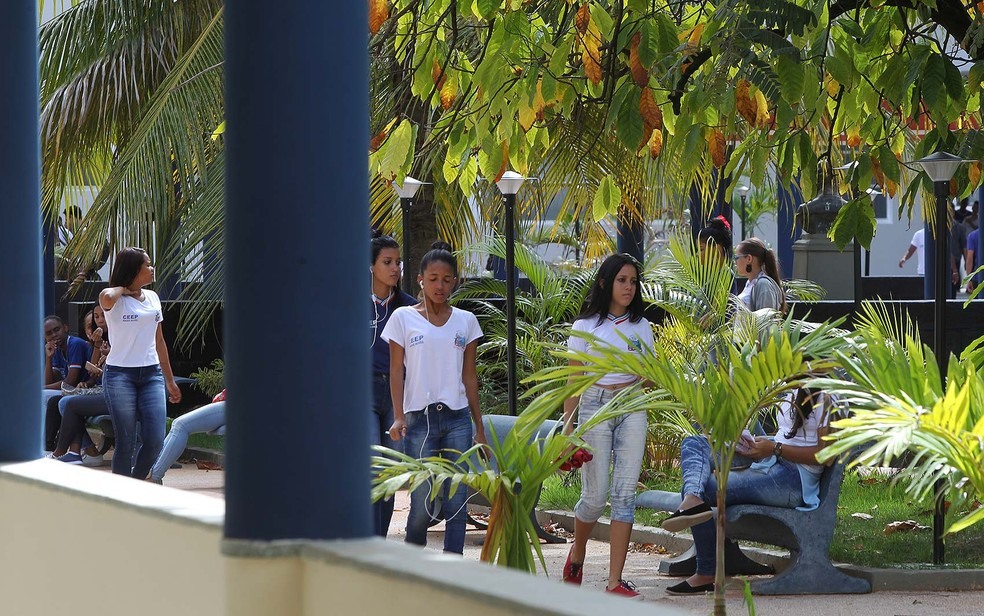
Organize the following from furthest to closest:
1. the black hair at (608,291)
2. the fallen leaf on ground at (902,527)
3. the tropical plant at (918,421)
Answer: the fallen leaf on ground at (902,527), the black hair at (608,291), the tropical plant at (918,421)

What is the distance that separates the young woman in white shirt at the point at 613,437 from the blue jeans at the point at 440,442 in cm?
56

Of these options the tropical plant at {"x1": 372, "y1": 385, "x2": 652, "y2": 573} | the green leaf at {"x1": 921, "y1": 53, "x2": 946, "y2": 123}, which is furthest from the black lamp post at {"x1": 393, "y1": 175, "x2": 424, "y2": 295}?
the tropical plant at {"x1": 372, "y1": 385, "x2": 652, "y2": 573}

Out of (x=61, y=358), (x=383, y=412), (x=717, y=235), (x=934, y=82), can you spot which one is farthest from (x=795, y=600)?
(x=61, y=358)

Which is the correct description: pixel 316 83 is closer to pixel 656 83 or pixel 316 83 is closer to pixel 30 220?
pixel 30 220

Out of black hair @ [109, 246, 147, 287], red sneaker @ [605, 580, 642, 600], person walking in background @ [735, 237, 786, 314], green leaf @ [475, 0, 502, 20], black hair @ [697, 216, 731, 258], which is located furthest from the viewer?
black hair @ [697, 216, 731, 258]

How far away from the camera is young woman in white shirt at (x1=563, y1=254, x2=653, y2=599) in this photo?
7324 mm

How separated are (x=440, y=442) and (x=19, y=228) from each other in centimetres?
312

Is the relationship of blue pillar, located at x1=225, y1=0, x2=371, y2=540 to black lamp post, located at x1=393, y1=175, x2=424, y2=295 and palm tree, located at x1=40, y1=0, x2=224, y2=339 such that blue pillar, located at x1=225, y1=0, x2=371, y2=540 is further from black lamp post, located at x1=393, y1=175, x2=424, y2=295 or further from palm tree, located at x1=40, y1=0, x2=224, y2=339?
palm tree, located at x1=40, y1=0, x2=224, y2=339

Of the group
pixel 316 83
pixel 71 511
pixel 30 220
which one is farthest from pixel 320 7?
pixel 30 220

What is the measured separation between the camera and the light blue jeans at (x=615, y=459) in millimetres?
7344

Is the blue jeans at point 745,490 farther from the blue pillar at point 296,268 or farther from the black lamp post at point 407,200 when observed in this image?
the black lamp post at point 407,200

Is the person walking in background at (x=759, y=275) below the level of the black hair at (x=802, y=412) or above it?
above

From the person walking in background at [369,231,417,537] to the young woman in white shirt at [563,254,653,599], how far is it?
1.03m

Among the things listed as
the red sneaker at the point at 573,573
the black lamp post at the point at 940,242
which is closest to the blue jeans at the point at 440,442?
the red sneaker at the point at 573,573
